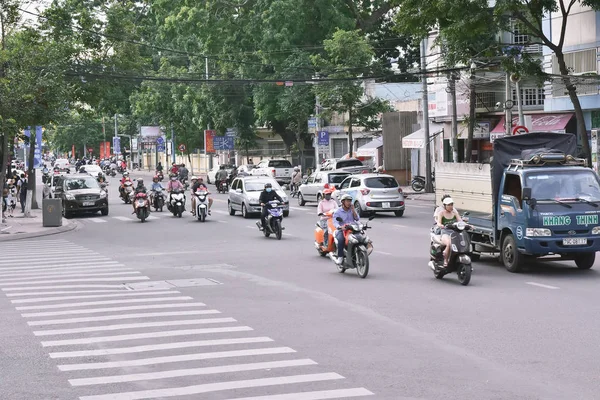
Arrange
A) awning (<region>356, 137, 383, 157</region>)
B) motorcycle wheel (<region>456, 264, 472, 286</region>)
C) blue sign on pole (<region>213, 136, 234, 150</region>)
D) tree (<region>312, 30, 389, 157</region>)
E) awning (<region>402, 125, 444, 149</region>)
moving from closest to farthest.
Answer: motorcycle wheel (<region>456, 264, 472, 286</region>) → awning (<region>402, 125, 444, 149</region>) → tree (<region>312, 30, 389, 157</region>) → awning (<region>356, 137, 383, 157</region>) → blue sign on pole (<region>213, 136, 234, 150</region>)

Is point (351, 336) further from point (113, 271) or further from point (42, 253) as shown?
point (42, 253)

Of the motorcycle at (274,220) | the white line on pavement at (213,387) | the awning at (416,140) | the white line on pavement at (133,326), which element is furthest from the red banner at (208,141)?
the white line on pavement at (213,387)

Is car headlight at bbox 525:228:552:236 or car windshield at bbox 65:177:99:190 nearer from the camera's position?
car headlight at bbox 525:228:552:236

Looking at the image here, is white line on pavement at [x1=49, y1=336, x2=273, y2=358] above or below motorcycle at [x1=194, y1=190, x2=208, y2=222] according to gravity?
below

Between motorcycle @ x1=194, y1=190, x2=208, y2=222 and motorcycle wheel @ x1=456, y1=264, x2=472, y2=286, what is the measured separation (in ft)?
63.7

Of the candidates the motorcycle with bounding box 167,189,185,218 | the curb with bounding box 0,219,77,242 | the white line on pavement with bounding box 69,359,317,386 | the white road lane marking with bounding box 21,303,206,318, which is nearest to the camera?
the white line on pavement with bounding box 69,359,317,386

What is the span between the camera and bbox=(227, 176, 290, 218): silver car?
122 feet

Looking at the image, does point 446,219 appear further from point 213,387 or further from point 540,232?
point 213,387

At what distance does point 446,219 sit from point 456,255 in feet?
3.30

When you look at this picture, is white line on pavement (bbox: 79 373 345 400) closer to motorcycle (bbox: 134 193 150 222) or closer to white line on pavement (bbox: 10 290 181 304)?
white line on pavement (bbox: 10 290 181 304)

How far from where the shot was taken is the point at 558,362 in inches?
414

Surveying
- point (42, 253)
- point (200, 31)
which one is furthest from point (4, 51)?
point (200, 31)

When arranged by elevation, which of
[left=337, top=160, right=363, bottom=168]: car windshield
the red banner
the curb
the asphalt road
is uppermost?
the red banner

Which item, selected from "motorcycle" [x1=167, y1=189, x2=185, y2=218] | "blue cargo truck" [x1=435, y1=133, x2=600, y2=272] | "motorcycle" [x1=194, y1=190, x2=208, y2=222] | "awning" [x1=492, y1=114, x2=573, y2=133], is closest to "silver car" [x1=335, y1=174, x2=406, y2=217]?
"motorcycle" [x1=194, y1=190, x2=208, y2=222]
